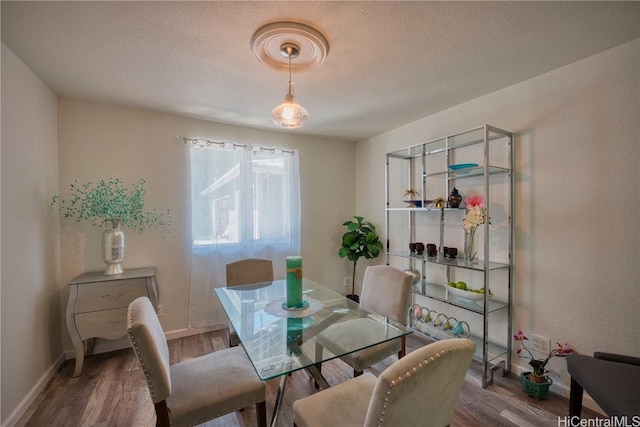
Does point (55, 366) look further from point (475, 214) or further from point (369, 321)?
point (475, 214)

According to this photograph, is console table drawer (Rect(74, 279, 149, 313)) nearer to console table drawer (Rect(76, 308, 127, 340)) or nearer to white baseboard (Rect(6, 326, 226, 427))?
console table drawer (Rect(76, 308, 127, 340))

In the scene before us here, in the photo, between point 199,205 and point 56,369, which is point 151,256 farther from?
point 56,369

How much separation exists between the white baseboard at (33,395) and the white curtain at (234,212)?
1.08 meters

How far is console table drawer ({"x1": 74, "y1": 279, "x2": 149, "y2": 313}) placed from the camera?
2209 mm

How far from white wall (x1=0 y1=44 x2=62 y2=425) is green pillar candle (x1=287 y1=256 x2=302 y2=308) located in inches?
69.9

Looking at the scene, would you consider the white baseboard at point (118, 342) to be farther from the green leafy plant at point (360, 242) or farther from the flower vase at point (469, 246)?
the flower vase at point (469, 246)

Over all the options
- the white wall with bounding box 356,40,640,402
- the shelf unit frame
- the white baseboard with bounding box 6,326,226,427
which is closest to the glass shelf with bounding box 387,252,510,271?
the shelf unit frame

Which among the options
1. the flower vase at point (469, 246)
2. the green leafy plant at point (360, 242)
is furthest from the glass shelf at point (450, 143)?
the green leafy plant at point (360, 242)

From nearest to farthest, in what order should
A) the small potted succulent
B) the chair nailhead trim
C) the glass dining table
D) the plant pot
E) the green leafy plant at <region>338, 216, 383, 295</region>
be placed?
the chair nailhead trim
the glass dining table
the plant pot
the small potted succulent
the green leafy plant at <region>338, 216, 383, 295</region>

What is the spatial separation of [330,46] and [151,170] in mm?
2250

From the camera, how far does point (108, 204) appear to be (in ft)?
7.92

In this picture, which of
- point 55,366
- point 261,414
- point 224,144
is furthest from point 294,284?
point 55,366

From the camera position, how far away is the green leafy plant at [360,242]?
3539mm

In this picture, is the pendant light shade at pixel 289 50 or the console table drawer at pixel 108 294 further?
the console table drawer at pixel 108 294
